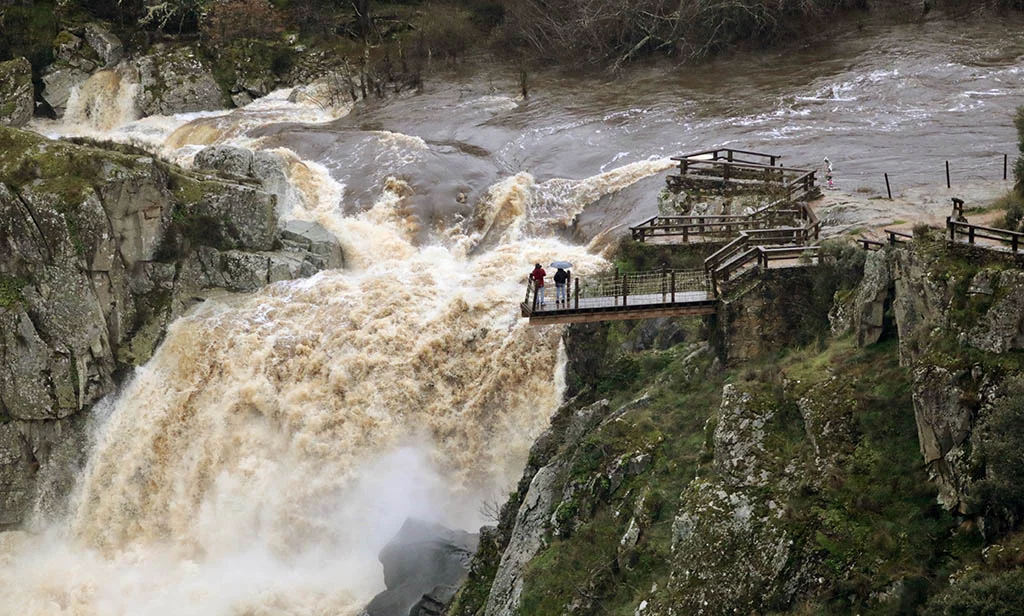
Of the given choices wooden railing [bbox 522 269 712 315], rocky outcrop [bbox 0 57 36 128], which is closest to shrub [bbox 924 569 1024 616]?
wooden railing [bbox 522 269 712 315]

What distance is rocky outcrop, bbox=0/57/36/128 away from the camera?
53.1 meters

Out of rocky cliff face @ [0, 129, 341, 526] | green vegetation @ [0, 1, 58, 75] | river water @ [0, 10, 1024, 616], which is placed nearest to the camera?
river water @ [0, 10, 1024, 616]

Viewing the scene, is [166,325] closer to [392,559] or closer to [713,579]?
[392,559]

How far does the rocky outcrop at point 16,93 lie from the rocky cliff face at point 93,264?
22013mm

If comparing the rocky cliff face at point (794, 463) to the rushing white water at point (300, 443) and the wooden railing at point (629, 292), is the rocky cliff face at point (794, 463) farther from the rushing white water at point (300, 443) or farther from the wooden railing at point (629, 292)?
the rushing white water at point (300, 443)

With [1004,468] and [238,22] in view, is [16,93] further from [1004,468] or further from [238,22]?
[1004,468]

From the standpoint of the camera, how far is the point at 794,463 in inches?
659

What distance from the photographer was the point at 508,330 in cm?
3012

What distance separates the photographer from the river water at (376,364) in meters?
28.0

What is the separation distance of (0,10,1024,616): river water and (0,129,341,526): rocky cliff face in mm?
928

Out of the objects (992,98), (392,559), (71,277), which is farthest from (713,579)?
(992,98)

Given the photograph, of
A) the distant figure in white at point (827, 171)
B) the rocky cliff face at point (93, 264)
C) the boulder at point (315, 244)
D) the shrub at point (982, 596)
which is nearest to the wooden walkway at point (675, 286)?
the distant figure in white at point (827, 171)

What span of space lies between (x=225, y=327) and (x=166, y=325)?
2229 mm

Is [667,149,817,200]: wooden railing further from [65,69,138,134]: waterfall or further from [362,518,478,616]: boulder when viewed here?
[65,69,138,134]: waterfall
